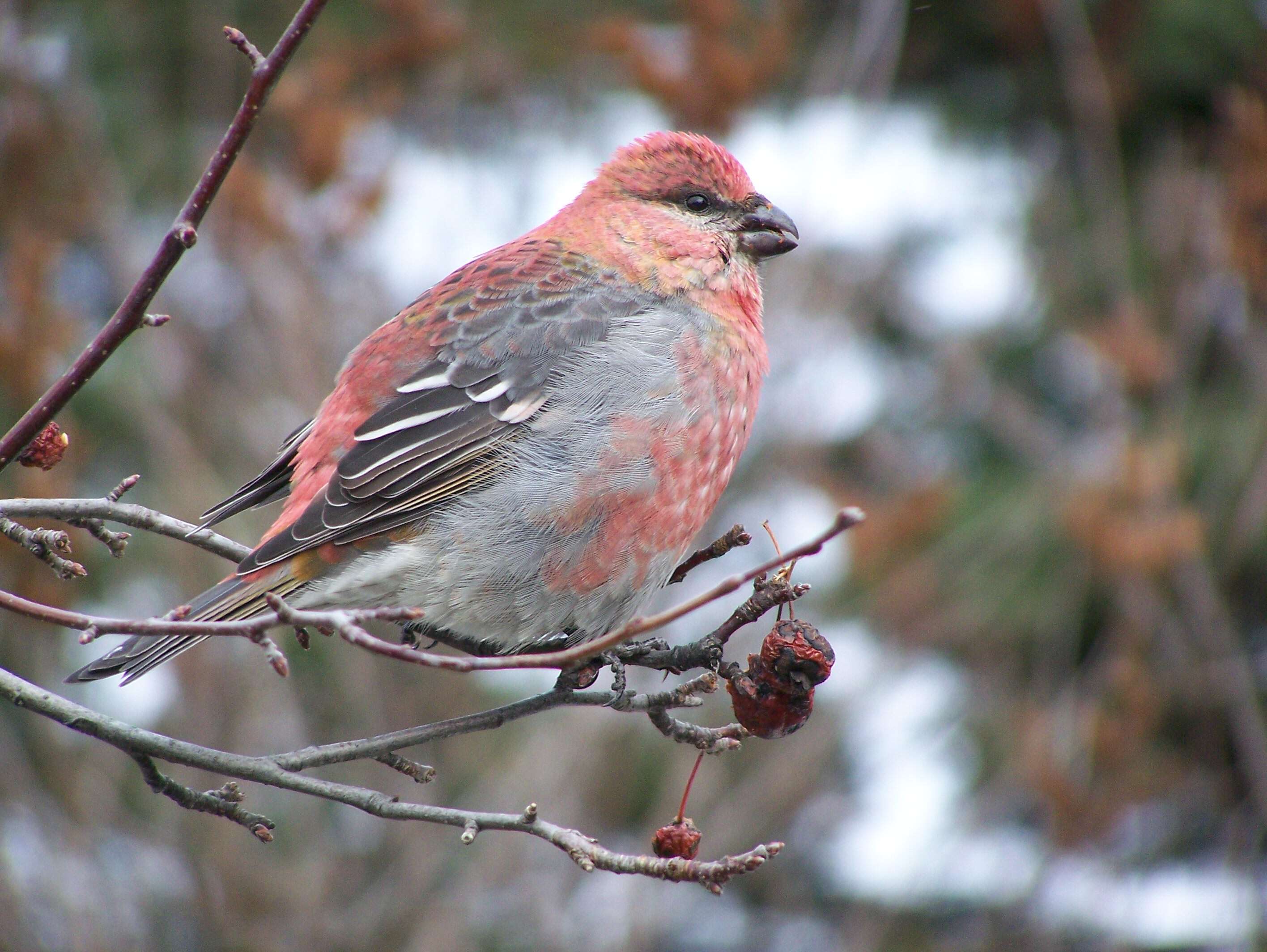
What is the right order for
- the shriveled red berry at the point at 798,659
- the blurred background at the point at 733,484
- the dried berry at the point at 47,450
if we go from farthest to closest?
the blurred background at the point at 733,484 < the dried berry at the point at 47,450 < the shriveled red berry at the point at 798,659

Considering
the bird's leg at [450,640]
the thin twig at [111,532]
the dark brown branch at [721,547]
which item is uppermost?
the bird's leg at [450,640]

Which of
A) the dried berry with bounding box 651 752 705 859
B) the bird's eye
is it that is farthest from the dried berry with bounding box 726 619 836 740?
the bird's eye

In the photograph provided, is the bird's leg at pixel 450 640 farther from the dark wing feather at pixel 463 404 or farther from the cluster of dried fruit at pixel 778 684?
the cluster of dried fruit at pixel 778 684

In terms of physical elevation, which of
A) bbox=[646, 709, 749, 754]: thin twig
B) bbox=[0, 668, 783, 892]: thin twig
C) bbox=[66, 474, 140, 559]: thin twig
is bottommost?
bbox=[0, 668, 783, 892]: thin twig

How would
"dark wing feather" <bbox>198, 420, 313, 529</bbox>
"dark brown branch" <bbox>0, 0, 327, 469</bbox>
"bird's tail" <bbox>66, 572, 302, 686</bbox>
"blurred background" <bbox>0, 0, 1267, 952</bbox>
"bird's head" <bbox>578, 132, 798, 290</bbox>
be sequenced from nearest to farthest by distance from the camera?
"dark brown branch" <bbox>0, 0, 327, 469</bbox> → "bird's tail" <bbox>66, 572, 302, 686</bbox> → "dark wing feather" <bbox>198, 420, 313, 529</bbox> → "bird's head" <bbox>578, 132, 798, 290</bbox> → "blurred background" <bbox>0, 0, 1267, 952</bbox>

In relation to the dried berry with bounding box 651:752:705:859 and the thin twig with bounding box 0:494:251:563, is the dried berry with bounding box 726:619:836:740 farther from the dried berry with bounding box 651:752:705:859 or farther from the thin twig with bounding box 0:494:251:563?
the thin twig with bounding box 0:494:251:563

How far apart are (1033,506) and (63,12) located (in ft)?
23.6

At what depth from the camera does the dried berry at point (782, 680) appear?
2035mm

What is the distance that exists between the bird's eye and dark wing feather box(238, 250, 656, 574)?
36 centimetres

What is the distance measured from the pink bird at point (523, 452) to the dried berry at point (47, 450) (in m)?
0.49

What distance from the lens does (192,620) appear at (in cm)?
243

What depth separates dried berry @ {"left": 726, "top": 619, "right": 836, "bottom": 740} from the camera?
204cm

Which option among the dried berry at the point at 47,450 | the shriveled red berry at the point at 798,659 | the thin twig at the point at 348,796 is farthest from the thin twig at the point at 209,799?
the shriveled red berry at the point at 798,659

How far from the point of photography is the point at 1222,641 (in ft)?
20.3
